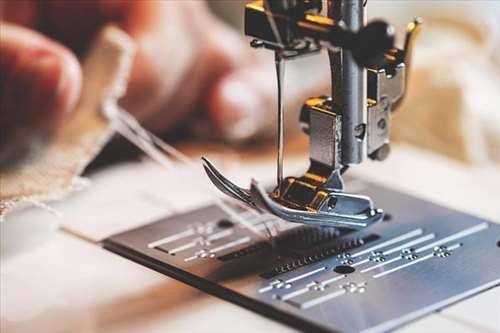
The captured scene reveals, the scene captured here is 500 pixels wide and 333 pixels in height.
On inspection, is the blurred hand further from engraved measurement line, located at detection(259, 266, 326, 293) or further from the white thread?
engraved measurement line, located at detection(259, 266, 326, 293)

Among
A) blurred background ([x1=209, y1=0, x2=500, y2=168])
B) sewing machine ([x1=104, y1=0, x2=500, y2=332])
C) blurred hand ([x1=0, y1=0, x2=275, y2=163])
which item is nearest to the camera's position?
sewing machine ([x1=104, y1=0, x2=500, y2=332])

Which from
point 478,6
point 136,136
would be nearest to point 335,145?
point 136,136

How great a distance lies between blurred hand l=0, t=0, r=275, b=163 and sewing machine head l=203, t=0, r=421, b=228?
0.29 metres

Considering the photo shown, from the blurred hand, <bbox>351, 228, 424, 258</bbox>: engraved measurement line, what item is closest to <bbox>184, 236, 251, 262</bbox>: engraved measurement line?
<bbox>351, 228, 424, 258</bbox>: engraved measurement line

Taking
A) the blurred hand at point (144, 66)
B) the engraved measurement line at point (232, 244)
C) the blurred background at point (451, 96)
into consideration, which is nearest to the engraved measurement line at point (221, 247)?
the engraved measurement line at point (232, 244)

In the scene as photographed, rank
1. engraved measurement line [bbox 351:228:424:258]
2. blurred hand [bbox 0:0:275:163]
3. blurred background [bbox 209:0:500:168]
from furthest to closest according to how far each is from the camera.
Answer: blurred background [bbox 209:0:500:168] < blurred hand [bbox 0:0:275:163] < engraved measurement line [bbox 351:228:424:258]

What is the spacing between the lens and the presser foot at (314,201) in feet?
2.81

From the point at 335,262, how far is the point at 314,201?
Result: 60 millimetres

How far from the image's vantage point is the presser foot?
0.86 meters

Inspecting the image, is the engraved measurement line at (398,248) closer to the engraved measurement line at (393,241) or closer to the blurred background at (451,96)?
the engraved measurement line at (393,241)

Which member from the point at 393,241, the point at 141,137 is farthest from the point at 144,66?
the point at 393,241

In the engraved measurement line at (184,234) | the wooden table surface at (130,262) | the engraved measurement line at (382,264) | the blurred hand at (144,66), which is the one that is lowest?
the wooden table surface at (130,262)

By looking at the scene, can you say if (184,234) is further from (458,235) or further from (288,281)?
(458,235)

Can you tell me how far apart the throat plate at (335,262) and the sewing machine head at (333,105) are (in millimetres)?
42
